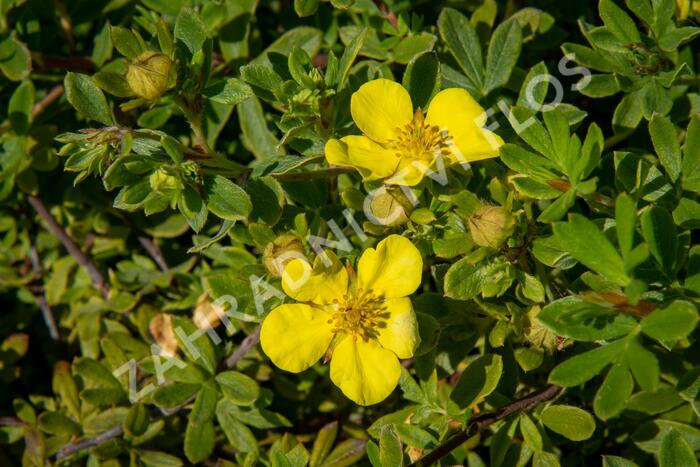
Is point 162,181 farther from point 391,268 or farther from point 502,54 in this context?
point 502,54

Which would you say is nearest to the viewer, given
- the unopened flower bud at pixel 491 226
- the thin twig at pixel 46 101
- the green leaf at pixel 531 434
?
the unopened flower bud at pixel 491 226

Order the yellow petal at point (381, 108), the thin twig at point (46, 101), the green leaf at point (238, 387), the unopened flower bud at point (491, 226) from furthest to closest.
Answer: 1. the thin twig at point (46, 101)
2. the green leaf at point (238, 387)
3. the yellow petal at point (381, 108)
4. the unopened flower bud at point (491, 226)

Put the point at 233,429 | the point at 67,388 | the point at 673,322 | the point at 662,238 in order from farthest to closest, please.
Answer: the point at 67,388, the point at 233,429, the point at 662,238, the point at 673,322

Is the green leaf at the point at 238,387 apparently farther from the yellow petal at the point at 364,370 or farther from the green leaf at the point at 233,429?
the yellow petal at the point at 364,370

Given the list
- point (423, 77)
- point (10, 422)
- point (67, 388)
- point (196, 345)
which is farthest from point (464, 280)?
point (10, 422)

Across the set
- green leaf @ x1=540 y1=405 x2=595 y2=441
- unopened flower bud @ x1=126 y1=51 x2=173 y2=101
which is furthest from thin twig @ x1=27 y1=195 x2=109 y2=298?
green leaf @ x1=540 y1=405 x2=595 y2=441

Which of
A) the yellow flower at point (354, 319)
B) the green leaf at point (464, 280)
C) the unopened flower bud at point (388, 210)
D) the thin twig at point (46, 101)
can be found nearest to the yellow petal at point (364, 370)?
the yellow flower at point (354, 319)
